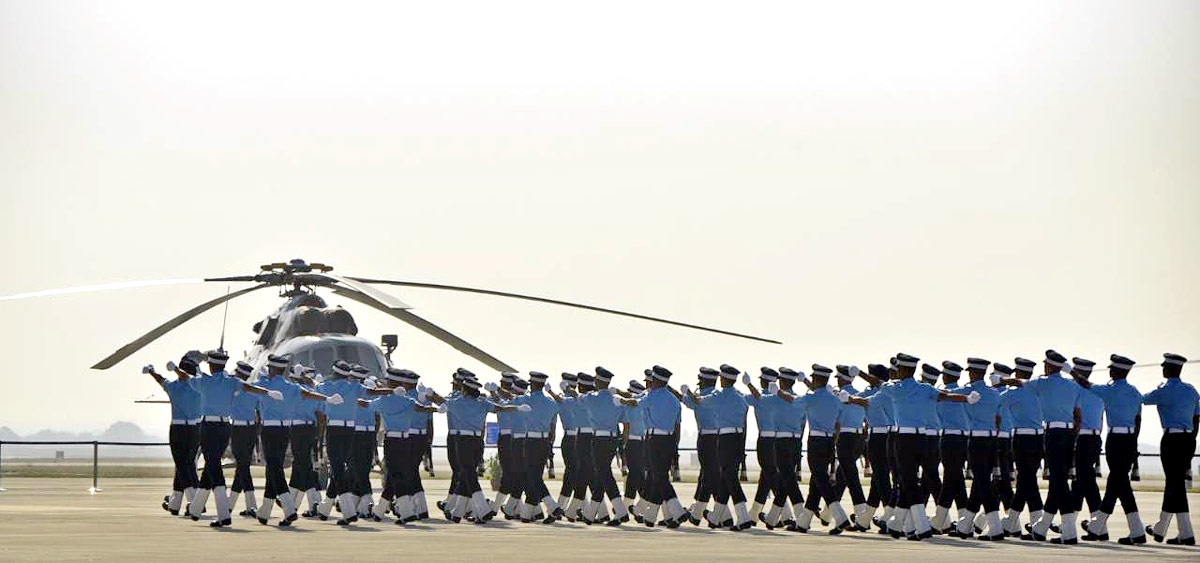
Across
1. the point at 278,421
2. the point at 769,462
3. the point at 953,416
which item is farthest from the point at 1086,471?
the point at 278,421


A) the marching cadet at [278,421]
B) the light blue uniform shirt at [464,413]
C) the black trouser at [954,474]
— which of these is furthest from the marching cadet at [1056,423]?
the marching cadet at [278,421]

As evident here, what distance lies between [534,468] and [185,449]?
454cm

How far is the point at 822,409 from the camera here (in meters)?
21.5

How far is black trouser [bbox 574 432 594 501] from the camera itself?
77.6 feet

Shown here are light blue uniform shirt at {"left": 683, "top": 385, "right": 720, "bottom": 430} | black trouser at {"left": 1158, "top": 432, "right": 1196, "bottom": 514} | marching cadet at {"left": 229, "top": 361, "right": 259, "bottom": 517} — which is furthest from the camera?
marching cadet at {"left": 229, "top": 361, "right": 259, "bottom": 517}

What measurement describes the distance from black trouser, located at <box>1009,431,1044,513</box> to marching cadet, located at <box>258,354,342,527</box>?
8119mm

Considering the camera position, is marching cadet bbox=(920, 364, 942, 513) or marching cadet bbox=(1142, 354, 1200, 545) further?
marching cadet bbox=(920, 364, 942, 513)

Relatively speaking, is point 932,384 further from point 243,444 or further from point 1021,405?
point 243,444

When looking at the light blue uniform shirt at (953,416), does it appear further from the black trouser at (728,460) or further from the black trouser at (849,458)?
the black trouser at (728,460)

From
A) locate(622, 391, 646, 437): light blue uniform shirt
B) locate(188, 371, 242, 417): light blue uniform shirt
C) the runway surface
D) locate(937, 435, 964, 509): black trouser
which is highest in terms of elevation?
locate(188, 371, 242, 417): light blue uniform shirt

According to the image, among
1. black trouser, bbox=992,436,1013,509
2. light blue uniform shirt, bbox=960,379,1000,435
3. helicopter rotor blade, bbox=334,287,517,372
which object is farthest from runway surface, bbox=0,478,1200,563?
helicopter rotor blade, bbox=334,287,517,372

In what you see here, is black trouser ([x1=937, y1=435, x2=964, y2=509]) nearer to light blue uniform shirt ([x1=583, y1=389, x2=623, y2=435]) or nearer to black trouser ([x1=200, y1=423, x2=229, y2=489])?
light blue uniform shirt ([x1=583, y1=389, x2=623, y2=435])

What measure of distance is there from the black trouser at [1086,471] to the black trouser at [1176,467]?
737mm

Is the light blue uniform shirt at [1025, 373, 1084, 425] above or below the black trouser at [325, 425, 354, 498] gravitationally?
above
